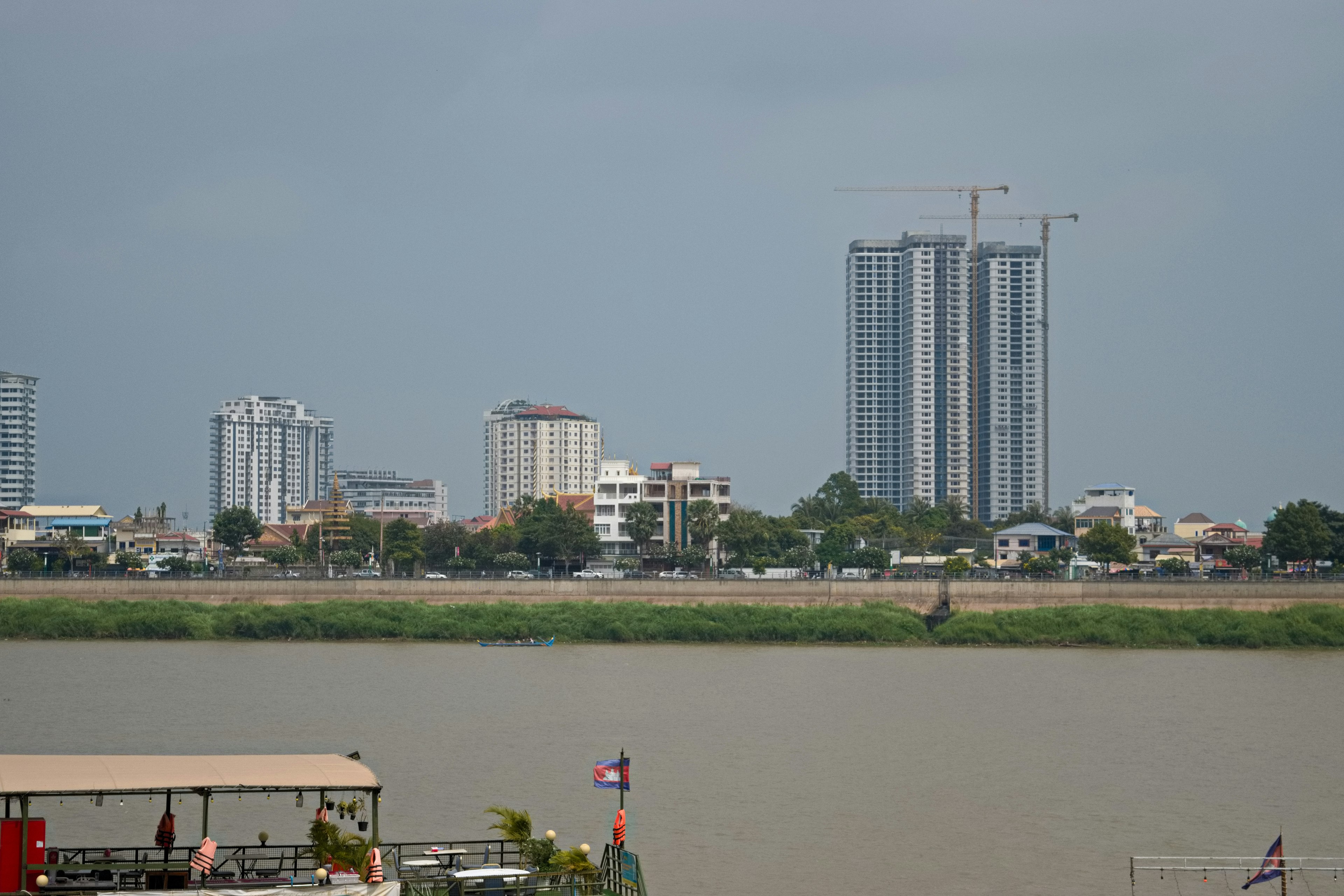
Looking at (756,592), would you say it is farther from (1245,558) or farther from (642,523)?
(1245,558)

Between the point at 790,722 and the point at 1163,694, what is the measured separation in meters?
15.6

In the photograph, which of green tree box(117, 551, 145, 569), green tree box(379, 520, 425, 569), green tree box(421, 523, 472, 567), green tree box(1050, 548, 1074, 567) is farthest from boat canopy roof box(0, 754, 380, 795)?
green tree box(421, 523, 472, 567)

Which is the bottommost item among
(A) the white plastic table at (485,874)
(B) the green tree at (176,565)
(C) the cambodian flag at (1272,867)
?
(C) the cambodian flag at (1272,867)

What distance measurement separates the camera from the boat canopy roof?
55.8ft

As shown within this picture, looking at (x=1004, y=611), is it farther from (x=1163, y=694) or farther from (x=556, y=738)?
(x=556, y=738)

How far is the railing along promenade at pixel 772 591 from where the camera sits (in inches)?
3009

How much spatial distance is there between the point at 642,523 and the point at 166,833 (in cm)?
8758

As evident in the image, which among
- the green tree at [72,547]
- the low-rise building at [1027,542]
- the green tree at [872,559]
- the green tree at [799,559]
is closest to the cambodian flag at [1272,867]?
the green tree at [799,559]

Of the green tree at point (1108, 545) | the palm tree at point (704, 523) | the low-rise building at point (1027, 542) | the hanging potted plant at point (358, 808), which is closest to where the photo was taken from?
the hanging potted plant at point (358, 808)

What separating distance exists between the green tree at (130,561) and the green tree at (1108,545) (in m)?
64.5

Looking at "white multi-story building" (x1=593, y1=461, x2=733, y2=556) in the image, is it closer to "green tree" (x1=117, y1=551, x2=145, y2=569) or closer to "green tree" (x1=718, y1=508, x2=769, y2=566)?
"green tree" (x1=718, y1=508, x2=769, y2=566)

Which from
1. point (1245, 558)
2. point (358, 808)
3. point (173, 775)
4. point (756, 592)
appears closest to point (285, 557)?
point (756, 592)

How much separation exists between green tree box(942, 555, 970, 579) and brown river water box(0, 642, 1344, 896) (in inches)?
1152

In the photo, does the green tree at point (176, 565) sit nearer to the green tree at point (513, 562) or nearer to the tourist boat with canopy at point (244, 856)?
the green tree at point (513, 562)
